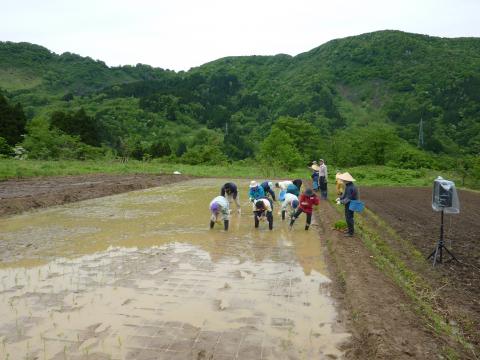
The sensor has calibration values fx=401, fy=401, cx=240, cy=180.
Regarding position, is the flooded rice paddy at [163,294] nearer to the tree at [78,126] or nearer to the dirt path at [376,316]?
the dirt path at [376,316]

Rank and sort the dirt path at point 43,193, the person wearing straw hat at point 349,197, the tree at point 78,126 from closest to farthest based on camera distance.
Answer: the person wearing straw hat at point 349,197, the dirt path at point 43,193, the tree at point 78,126

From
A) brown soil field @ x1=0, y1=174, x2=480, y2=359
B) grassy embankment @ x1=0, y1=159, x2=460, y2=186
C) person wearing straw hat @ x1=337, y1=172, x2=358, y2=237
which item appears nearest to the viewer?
brown soil field @ x1=0, y1=174, x2=480, y2=359

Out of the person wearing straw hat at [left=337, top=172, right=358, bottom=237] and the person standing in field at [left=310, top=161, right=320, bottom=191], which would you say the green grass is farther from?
the person wearing straw hat at [left=337, top=172, right=358, bottom=237]

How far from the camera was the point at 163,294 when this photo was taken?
535 centimetres

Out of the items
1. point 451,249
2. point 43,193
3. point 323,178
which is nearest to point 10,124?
point 43,193

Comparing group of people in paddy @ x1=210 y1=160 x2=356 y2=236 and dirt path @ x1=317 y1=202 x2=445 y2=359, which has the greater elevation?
group of people in paddy @ x1=210 y1=160 x2=356 y2=236

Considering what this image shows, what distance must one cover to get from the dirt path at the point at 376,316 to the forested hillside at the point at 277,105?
27085 millimetres

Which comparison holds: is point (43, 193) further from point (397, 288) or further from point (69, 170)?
point (397, 288)

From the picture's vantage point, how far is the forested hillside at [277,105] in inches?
1858

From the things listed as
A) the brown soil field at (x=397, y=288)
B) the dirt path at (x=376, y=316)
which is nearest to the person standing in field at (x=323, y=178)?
the brown soil field at (x=397, y=288)

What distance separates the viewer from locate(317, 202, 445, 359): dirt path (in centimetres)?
402

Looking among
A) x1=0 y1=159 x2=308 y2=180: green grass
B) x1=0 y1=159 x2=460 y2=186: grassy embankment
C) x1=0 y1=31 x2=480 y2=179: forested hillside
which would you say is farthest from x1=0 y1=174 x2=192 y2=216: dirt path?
Answer: x1=0 y1=31 x2=480 y2=179: forested hillside

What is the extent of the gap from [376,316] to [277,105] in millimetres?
89321

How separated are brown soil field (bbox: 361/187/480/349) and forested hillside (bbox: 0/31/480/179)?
19847 mm
